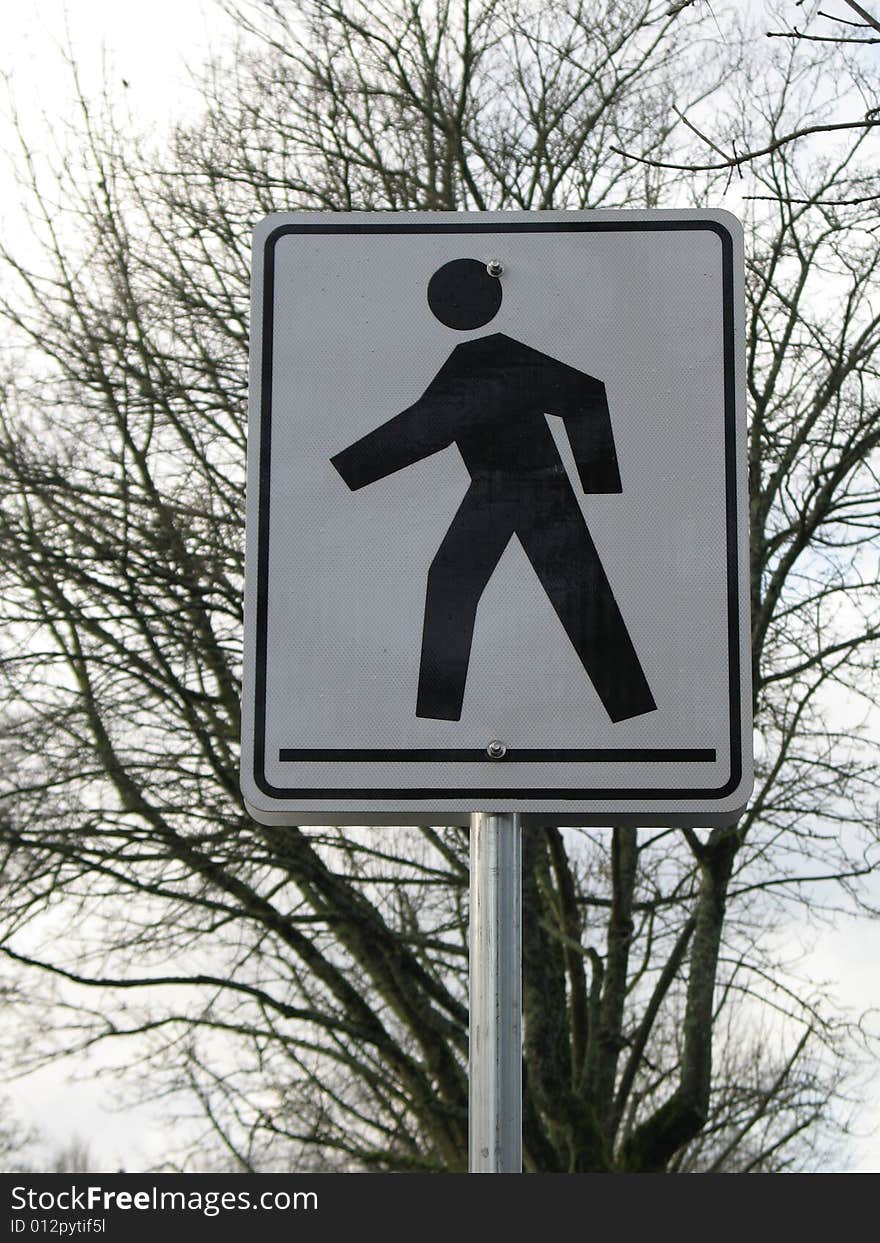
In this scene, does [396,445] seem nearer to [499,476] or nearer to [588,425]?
[499,476]

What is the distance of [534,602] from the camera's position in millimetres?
1840

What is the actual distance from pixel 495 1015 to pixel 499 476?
0.63 meters

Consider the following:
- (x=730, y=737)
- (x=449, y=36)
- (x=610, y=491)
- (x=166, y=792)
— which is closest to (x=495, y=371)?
(x=610, y=491)

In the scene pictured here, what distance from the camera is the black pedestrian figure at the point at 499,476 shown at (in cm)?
183

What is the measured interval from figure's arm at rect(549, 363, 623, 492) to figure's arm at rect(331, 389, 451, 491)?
0.14 metres

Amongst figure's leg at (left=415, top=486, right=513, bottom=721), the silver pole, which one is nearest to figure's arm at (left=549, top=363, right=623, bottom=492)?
figure's leg at (left=415, top=486, right=513, bottom=721)

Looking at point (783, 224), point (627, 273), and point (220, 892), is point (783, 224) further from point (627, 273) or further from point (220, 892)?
point (627, 273)

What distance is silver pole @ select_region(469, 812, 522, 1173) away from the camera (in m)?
1.61

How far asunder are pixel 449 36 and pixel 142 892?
19.8ft

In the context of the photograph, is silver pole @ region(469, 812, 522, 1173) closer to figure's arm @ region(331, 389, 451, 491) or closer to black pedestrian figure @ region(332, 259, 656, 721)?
black pedestrian figure @ region(332, 259, 656, 721)

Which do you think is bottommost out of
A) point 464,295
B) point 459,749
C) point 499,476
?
point 459,749

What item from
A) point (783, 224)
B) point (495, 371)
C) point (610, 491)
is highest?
point (783, 224)

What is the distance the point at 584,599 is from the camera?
1.84 meters

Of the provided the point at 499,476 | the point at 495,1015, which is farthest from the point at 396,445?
the point at 495,1015
